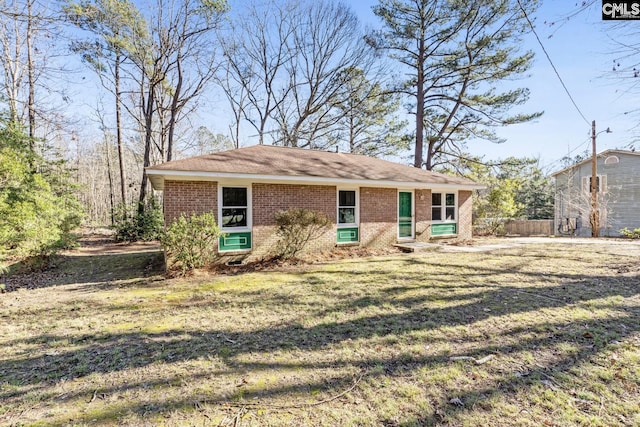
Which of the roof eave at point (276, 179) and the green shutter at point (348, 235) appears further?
the green shutter at point (348, 235)

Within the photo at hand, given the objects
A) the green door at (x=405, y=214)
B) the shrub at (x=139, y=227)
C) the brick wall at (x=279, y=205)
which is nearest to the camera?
the brick wall at (x=279, y=205)

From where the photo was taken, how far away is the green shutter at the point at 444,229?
13.0 metres

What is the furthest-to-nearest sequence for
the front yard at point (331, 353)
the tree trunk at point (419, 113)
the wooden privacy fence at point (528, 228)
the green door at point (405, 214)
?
1. the wooden privacy fence at point (528, 228)
2. the tree trunk at point (419, 113)
3. the green door at point (405, 214)
4. the front yard at point (331, 353)

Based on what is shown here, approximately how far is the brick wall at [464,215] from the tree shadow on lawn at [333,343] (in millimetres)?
8306

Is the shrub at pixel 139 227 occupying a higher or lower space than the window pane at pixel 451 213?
lower

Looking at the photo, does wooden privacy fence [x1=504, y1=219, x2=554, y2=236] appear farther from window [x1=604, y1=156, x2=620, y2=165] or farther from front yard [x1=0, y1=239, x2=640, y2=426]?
front yard [x1=0, y1=239, x2=640, y2=426]

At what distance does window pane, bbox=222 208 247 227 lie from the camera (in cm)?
910

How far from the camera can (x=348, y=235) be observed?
36.3 feet

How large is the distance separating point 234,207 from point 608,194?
2343 centimetres

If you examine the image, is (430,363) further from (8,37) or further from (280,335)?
(8,37)

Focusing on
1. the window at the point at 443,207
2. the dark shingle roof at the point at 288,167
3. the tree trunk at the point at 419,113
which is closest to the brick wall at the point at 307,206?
the window at the point at 443,207

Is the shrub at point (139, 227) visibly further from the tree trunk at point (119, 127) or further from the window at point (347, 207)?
the window at point (347, 207)

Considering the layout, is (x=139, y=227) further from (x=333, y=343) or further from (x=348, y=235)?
(x=333, y=343)

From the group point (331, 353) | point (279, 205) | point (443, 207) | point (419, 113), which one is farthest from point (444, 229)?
point (331, 353)
